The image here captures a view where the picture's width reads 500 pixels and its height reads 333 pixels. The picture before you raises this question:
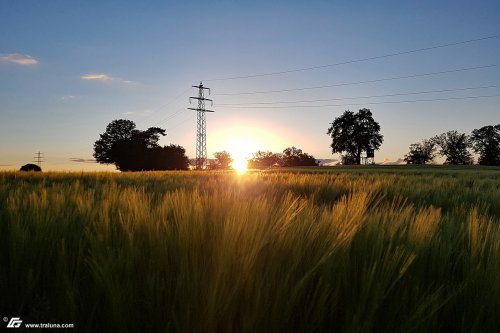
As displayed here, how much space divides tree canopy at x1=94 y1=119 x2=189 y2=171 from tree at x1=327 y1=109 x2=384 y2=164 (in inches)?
1591

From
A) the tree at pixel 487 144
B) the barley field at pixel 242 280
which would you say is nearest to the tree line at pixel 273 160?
the tree at pixel 487 144

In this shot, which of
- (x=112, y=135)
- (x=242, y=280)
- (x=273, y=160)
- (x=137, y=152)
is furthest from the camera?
(x=273, y=160)

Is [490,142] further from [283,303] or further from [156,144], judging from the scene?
[283,303]

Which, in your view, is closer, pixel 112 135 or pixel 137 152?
pixel 137 152

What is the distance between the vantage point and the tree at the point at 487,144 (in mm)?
103438

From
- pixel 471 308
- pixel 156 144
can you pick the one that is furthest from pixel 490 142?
pixel 471 308

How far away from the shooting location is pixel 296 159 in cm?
11744

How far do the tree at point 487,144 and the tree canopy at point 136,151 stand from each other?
85.1 m

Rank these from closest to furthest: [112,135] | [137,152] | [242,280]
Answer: [242,280]
[137,152]
[112,135]

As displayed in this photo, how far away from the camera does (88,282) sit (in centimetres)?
82

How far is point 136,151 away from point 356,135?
5601cm

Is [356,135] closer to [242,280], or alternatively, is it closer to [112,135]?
[112,135]


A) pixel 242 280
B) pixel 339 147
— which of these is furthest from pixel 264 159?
pixel 242 280

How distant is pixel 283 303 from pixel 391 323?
0.24 meters
